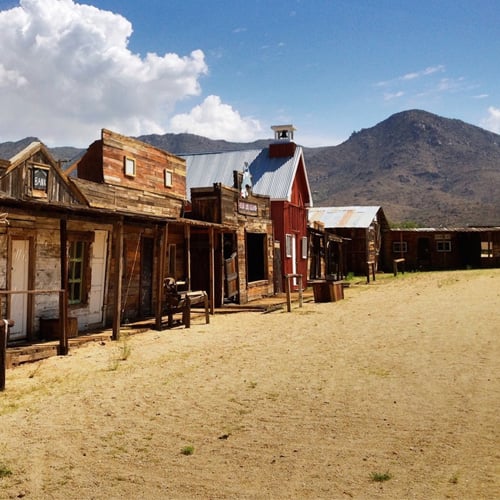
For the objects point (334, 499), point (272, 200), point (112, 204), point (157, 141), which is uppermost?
point (157, 141)

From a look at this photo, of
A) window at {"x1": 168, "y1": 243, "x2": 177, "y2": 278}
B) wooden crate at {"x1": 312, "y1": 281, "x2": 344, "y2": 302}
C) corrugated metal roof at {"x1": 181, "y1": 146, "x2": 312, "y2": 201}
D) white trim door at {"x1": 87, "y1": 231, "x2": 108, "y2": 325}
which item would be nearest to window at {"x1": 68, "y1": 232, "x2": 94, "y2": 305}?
white trim door at {"x1": 87, "y1": 231, "x2": 108, "y2": 325}

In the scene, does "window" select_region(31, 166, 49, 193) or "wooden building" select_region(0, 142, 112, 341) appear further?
"window" select_region(31, 166, 49, 193)

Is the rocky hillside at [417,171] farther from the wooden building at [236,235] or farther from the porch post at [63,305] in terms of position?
the porch post at [63,305]

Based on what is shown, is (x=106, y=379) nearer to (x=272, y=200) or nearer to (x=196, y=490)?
A: (x=196, y=490)

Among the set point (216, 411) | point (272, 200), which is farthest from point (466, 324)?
point (272, 200)

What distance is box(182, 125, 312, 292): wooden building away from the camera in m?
22.8

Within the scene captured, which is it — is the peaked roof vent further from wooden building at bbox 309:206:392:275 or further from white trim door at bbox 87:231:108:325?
white trim door at bbox 87:231:108:325

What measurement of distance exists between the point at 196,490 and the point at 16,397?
3.64 m

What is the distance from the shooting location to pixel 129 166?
1424cm

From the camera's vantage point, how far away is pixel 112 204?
44.0 ft

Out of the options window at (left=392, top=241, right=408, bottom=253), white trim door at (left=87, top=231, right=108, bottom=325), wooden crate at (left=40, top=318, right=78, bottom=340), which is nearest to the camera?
wooden crate at (left=40, top=318, right=78, bottom=340)

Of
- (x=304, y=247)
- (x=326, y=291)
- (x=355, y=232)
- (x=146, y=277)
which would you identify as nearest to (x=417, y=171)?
(x=355, y=232)

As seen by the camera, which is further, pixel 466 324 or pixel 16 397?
pixel 466 324

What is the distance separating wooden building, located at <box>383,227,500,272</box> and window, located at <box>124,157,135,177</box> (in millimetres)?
28451
